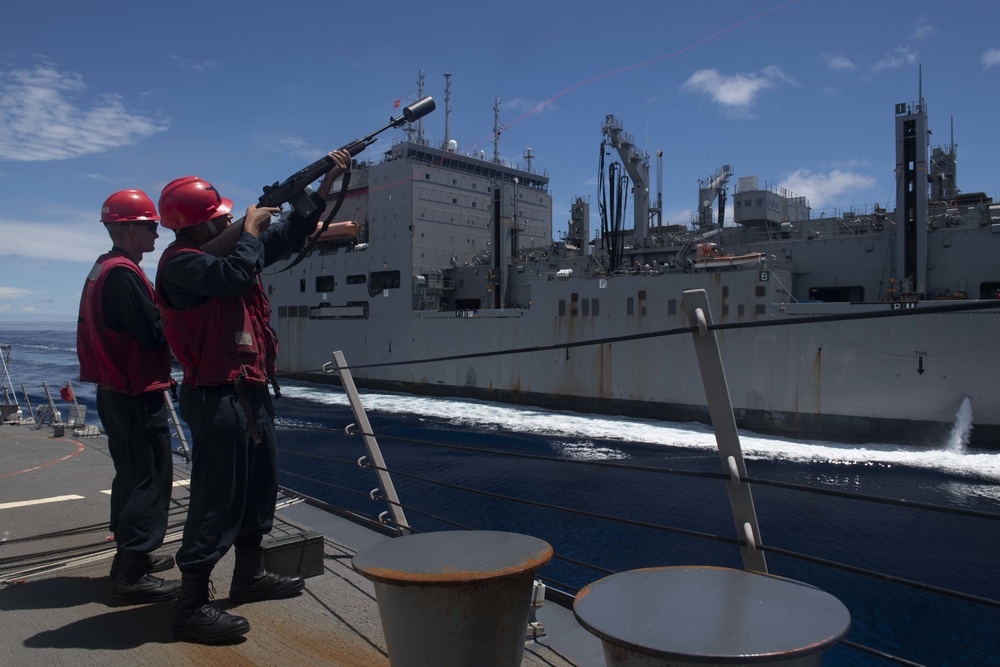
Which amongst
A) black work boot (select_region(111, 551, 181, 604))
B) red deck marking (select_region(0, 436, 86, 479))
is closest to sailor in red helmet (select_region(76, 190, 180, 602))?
black work boot (select_region(111, 551, 181, 604))

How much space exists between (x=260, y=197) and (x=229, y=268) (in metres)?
1.15

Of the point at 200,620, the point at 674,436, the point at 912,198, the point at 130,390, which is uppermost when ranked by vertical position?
the point at 912,198

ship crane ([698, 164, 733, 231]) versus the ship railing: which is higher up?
ship crane ([698, 164, 733, 231])

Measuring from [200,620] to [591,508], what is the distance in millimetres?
8441

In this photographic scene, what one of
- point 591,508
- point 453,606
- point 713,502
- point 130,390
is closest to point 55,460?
point 130,390

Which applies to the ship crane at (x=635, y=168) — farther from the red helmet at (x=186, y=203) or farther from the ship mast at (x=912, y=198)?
the red helmet at (x=186, y=203)

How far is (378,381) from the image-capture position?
24672mm

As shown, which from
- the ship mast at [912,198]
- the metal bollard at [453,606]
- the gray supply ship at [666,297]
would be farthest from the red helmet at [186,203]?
the ship mast at [912,198]

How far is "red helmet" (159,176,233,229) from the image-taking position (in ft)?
7.57

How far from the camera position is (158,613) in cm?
239

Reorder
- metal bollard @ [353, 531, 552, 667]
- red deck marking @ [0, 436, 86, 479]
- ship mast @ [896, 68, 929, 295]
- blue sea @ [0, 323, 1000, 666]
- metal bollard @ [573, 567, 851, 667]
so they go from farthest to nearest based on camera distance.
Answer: ship mast @ [896, 68, 929, 295], blue sea @ [0, 323, 1000, 666], red deck marking @ [0, 436, 86, 479], metal bollard @ [353, 531, 552, 667], metal bollard @ [573, 567, 851, 667]

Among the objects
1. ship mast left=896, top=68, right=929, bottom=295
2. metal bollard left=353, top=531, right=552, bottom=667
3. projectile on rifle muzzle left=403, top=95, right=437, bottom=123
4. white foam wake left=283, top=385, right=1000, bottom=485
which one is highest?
ship mast left=896, top=68, right=929, bottom=295

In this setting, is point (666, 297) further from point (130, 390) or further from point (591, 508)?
point (130, 390)

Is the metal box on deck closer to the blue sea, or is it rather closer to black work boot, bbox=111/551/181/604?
black work boot, bbox=111/551/181/604
